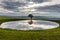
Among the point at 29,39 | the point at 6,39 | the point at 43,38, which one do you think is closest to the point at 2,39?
the point at 6,39

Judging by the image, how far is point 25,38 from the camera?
5541 centimetres

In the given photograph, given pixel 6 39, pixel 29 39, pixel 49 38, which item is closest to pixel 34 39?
pixel 29 39

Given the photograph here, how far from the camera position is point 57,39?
5412 centimetres

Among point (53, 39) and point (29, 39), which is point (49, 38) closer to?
point (53, 39)

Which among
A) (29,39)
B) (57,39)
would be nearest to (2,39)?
(29,39)

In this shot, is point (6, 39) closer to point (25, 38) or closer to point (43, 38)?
point (25, 38)

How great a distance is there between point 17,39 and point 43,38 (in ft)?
29.5

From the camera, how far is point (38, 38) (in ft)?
182

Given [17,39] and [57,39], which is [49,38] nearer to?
[57,39]

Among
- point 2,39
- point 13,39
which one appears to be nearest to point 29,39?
point 13,39

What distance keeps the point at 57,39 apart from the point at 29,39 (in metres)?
9.46

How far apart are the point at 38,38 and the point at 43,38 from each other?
172 centimetres

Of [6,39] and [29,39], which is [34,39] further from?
[6,39]

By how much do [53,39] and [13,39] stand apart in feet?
44.4
